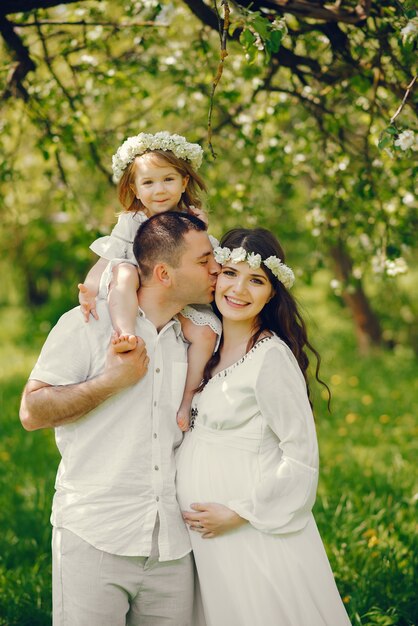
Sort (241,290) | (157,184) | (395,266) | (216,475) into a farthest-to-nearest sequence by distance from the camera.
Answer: (395,266) < (157,184) < (241,290) < (216,475)

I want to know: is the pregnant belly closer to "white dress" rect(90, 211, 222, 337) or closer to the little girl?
the little girl

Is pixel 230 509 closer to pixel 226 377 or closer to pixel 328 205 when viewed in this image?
pixel 226 377

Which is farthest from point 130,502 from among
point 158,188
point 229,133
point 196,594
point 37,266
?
point 37,266

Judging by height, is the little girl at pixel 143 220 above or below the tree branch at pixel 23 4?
below

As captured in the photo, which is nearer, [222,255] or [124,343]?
[124,343]

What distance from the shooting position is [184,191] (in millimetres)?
3320

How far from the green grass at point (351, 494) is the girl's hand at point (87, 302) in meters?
1.06

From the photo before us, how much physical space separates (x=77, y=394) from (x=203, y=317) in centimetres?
70

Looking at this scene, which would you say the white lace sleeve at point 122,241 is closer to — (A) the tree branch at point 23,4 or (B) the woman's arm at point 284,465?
(B) the woman's arm at point 284,465

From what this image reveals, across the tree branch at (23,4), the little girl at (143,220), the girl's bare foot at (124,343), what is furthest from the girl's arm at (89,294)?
the tree branch at (23,4)

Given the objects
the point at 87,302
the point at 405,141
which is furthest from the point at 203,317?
the point at 405,141

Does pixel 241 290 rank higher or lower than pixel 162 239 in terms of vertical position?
lower

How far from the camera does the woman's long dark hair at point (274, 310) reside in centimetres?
290

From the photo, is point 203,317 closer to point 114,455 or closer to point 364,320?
point 114,455
